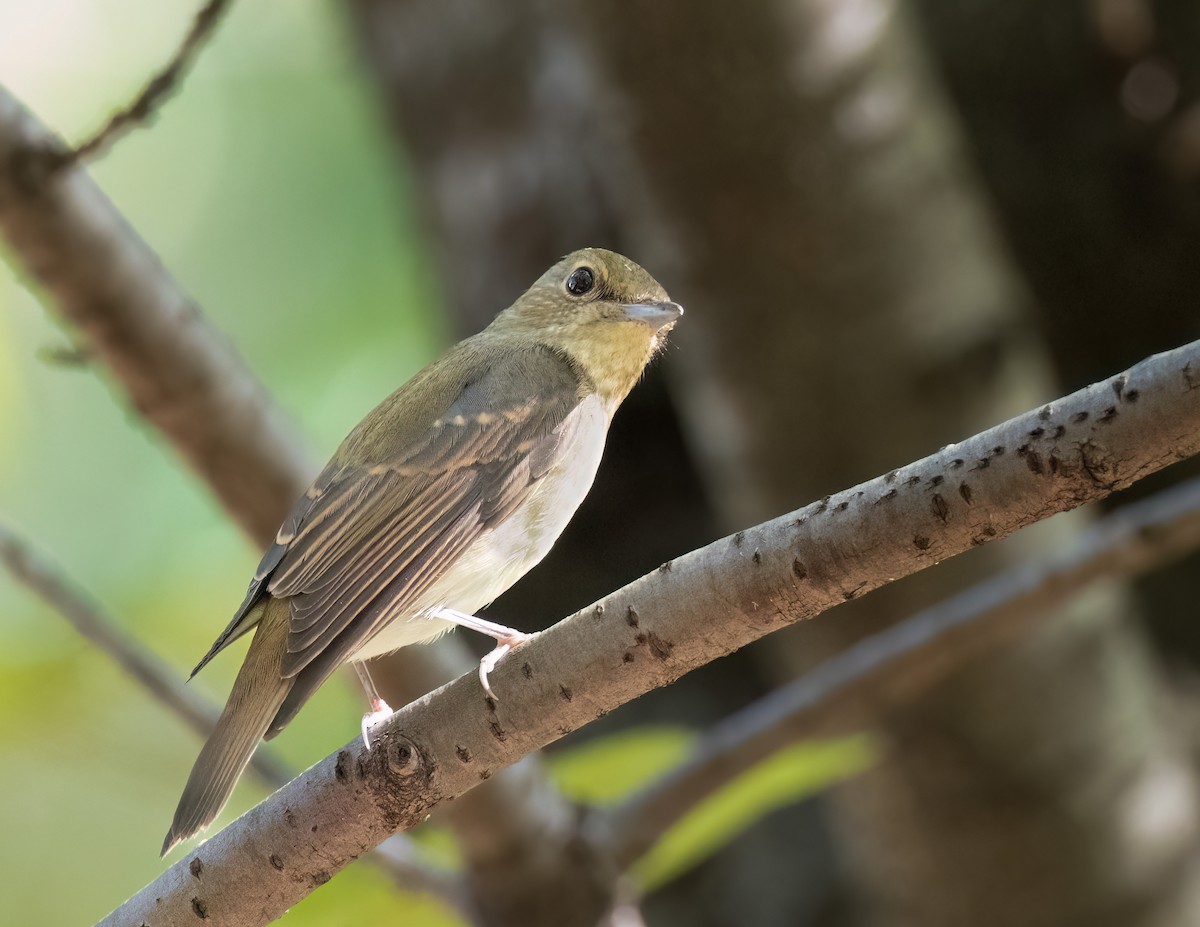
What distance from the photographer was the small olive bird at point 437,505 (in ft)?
6.69

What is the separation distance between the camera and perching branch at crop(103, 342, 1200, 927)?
1354 mm

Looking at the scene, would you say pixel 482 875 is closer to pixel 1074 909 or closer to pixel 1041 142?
pixel 1074 909

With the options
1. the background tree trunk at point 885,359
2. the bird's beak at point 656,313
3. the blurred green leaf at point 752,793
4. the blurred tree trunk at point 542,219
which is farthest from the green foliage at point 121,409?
the bird's beak at point 656,313

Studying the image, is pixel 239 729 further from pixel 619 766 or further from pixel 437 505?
pixel 619 766

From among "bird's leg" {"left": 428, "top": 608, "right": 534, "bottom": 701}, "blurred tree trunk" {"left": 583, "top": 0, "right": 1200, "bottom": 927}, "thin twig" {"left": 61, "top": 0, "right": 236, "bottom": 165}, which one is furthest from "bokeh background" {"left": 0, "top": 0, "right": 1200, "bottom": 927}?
"bird's leg" {"left": 428, "top": 608, "right": 534, "bottom": 701}

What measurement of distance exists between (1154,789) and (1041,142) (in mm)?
1951

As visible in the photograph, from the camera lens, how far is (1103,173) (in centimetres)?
395

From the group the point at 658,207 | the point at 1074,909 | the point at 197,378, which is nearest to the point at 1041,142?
the point at 658,207

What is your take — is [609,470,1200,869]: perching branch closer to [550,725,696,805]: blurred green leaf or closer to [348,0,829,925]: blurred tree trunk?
[550,725,696,805]: blurred green leaf

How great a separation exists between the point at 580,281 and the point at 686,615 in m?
1.20

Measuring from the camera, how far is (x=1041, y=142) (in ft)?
13.3

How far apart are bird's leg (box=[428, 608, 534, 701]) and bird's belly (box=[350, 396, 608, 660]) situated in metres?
0.03

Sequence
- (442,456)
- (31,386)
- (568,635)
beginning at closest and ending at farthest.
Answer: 1. (568,635)
2. (442,456)
3. (31,386)

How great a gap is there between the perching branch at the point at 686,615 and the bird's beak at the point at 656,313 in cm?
82
